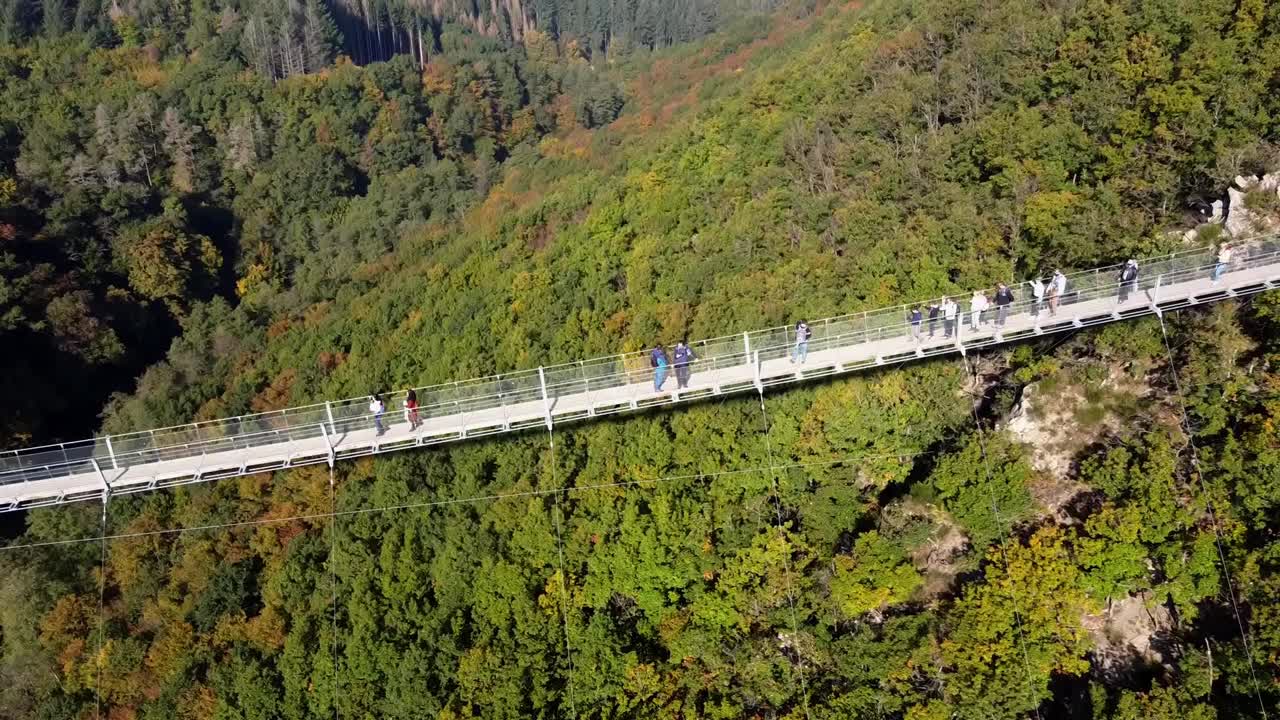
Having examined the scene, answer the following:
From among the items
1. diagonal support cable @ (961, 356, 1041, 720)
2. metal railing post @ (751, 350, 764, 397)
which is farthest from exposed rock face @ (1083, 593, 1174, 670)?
metal railing post @ (751, 350, 764, 397)

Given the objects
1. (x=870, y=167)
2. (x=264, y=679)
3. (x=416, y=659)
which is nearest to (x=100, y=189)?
(x=264, y=679)

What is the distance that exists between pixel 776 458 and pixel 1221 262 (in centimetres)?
1310

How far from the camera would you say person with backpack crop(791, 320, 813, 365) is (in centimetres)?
1678

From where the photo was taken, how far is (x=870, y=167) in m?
35.2

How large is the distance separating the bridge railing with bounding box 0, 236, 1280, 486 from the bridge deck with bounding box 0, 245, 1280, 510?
28 mm

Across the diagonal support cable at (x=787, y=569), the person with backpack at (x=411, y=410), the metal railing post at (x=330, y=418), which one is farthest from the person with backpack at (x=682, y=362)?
the metal railing post at (x=330, y=418)

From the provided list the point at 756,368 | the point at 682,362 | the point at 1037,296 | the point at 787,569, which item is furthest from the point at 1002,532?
the point at 682,362

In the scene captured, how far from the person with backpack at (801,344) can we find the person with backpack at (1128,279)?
622 centimetres

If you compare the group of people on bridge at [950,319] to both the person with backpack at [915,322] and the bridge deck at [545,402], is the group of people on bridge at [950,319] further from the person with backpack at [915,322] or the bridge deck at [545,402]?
the bridge deck at [545,402]

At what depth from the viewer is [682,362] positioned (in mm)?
16719

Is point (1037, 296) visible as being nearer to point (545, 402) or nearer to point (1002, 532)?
point (1002, 532)

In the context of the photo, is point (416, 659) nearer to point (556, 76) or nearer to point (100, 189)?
point (100, 189)

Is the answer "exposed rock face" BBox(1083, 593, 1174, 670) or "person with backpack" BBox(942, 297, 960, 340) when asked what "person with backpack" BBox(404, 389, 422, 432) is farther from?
"exposed rock face" BBox(1083, 593, 1174, 670)

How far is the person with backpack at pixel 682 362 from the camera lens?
16.7 meters
